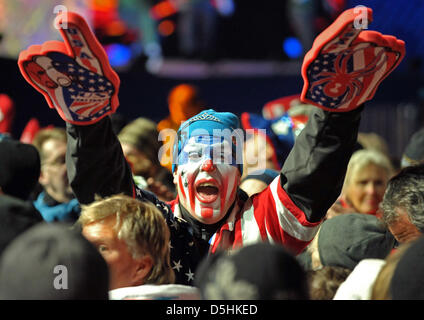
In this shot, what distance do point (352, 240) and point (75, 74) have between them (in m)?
1.27

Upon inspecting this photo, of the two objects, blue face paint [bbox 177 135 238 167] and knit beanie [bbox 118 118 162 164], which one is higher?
blue face paint [bbox 177 135 238 167]

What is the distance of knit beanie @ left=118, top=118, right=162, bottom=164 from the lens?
14.8 ft

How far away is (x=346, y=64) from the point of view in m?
2.36

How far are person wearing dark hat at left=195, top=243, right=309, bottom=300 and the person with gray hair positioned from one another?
125cm

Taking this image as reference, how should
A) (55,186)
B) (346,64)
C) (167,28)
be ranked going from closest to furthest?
(346,64) → (55,186) → (167,28)

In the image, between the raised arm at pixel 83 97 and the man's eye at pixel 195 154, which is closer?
the raised arm at pixel 83 97

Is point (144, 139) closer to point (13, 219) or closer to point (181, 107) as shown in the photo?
point (181, 107)

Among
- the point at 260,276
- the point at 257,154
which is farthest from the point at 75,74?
the point at 257,154

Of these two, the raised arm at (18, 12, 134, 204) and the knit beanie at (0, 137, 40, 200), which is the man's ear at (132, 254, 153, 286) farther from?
the knit beanie at (0, 137, 40, 200)

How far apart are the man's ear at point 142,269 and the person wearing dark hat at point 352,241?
0.86 meters

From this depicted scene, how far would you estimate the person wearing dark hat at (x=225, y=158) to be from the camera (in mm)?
2375

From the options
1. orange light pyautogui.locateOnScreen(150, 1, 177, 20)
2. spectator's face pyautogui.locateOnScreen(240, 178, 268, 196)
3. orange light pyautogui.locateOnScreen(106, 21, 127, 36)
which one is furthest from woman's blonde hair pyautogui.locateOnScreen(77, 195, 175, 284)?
orange light pyautogui.locateOnScreen(150, 1, 177, 20)

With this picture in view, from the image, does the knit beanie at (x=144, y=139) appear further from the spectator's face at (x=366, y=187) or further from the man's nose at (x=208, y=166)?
the man's nose at (x=208, y=166)

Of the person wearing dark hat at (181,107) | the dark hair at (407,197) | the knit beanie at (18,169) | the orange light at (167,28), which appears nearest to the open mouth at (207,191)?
the dark hair at (407,197)
